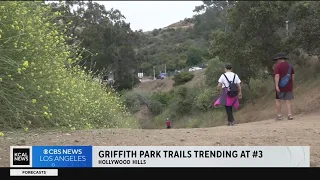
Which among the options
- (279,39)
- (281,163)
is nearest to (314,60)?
(279,39)

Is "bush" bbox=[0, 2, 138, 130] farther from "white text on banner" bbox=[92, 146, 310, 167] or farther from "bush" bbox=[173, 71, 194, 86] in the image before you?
"bush" bbox=[173, 71, 194, 86]

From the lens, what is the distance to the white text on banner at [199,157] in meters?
3.41

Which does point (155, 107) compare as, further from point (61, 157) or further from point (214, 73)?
point (61, 157)

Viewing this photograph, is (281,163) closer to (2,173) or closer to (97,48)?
(2,173)

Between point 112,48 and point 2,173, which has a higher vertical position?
point 112,48

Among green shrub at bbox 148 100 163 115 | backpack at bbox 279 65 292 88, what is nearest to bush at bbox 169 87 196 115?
green shrub at bbox 148 100 163 115

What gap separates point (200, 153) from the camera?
3506 millimetres

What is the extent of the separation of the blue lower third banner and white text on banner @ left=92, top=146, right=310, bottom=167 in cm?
8

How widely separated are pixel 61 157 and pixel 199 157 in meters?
1.20

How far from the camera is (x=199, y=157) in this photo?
346cm

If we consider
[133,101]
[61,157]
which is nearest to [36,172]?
[61,157]

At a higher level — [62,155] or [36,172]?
[62,155]

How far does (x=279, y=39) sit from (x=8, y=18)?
49.4 ft

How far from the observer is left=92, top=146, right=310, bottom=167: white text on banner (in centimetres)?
341
